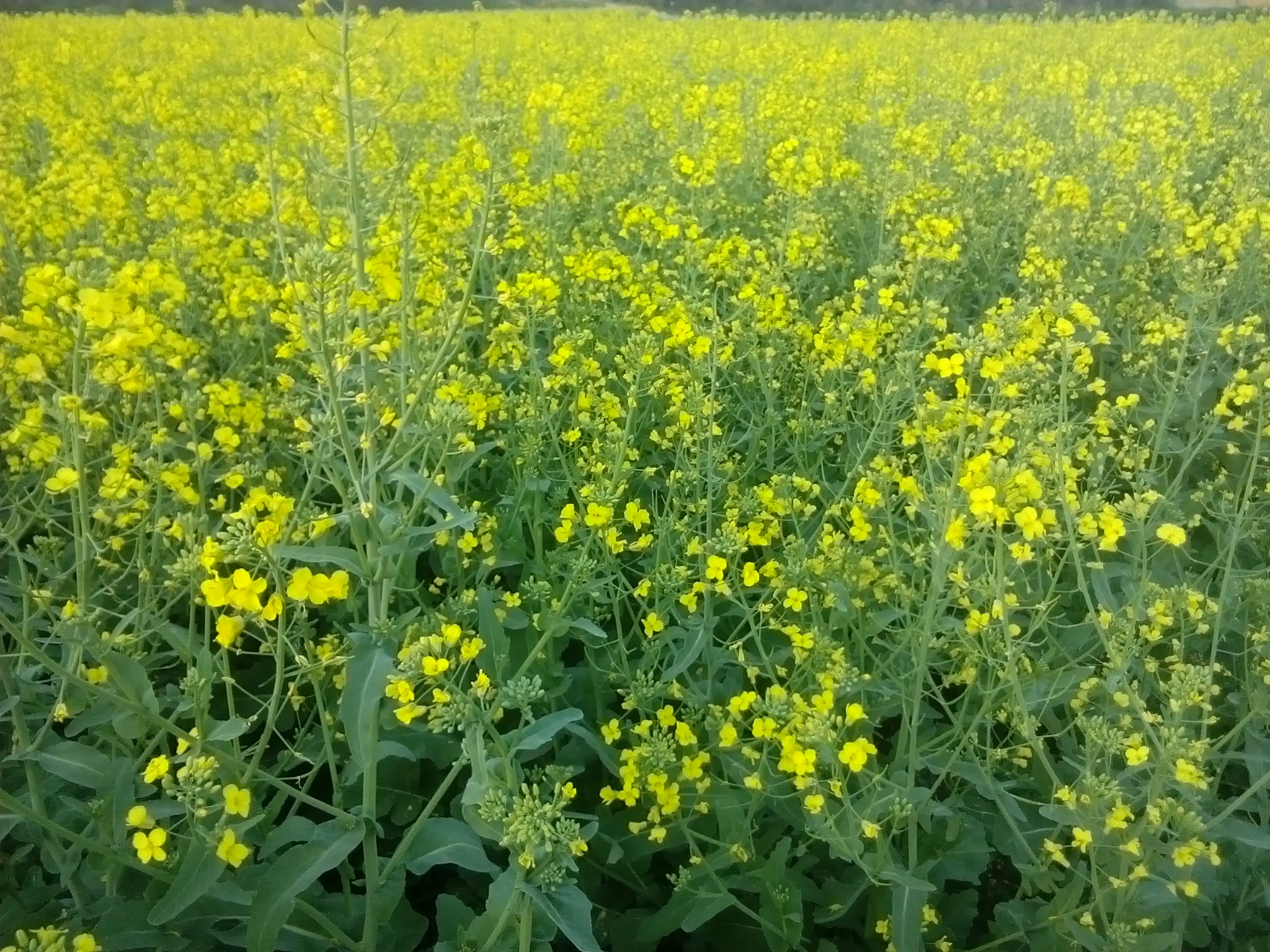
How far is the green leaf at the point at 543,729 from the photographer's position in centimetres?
178

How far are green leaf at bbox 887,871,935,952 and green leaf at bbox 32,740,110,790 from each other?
5.82 feet

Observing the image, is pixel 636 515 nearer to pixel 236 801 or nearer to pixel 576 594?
pixel 576 594

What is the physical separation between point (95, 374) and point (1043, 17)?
1157 inches

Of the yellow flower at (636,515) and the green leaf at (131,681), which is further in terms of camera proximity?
the yellow flower at (636,515)

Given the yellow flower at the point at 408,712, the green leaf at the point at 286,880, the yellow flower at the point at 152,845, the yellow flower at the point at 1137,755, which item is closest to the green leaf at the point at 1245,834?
the yellow flower at the point at 1137,755

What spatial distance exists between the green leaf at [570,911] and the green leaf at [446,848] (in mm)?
204

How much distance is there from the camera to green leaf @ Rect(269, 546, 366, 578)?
163 cm

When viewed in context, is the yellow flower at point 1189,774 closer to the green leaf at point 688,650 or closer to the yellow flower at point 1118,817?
the yellow flower at point 1118,817

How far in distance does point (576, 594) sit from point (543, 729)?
0.38m

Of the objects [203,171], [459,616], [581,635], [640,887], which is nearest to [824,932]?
[640,887]

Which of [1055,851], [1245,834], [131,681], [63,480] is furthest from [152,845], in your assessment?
[1245,834]

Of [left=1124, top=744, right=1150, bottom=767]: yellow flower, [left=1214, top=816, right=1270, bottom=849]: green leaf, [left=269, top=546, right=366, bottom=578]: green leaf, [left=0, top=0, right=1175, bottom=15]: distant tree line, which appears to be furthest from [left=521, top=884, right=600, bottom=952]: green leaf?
[left=0, top=0, right=1175, bottom=15]: distant tree line

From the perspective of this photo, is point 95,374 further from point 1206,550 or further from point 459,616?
point 1206,550

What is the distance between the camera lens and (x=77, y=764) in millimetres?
1893
